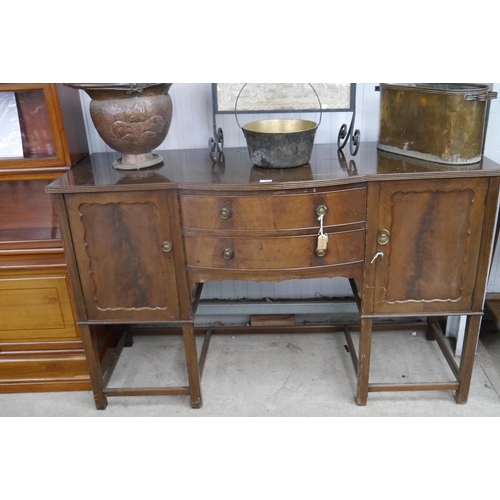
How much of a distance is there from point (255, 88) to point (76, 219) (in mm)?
1024

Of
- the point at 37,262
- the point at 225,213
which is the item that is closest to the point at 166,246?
the point at 225,213

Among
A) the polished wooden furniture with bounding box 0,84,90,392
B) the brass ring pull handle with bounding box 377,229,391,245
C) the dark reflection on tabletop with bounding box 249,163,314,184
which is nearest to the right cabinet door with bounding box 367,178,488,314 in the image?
→ the brass ring pull handle with bounding box 377,229,391,245

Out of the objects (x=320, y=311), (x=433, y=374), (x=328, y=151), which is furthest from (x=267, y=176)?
(x=433, y=374)

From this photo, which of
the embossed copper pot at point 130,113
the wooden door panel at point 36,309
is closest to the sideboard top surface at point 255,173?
the embossed copper pot at point 130,113

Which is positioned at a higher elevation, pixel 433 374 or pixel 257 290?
pixel 257 290

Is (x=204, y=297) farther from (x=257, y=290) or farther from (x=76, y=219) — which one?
(x=76, y=219)

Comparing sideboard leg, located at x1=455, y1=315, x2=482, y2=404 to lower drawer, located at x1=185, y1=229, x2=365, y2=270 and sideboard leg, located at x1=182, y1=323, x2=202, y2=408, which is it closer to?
lower drawer, located at x1=185, y1=229, x2=365, y2=270

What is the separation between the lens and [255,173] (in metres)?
1.98

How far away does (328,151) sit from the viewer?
227cm

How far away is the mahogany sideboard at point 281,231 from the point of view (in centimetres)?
188

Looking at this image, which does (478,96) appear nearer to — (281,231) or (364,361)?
(281,231)

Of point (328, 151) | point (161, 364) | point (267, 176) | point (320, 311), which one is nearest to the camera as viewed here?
point (267, 176)

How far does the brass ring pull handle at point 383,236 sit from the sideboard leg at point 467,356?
551 millimetres

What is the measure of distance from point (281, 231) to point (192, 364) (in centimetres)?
77
